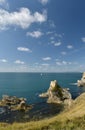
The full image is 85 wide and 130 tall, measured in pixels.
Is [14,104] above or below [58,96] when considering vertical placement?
below

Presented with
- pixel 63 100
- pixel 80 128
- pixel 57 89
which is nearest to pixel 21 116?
pixel 63 100

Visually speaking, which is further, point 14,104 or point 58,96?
point 58,96

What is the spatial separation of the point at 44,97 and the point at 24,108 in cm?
3040

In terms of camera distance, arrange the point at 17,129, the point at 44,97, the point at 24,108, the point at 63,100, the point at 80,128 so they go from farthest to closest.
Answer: the point at 44,97
the point at 63,100
the point at 24,108
the point at 17,129
the point at 80,128

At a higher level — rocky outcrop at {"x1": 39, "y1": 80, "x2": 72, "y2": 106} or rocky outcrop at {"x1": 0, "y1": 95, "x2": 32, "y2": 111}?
rocky outcrop at {"x1": 39, "y1": 80, "x2": 72, "y2": 106}

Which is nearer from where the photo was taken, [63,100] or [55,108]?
[55,108]

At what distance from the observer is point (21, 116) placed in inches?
2623

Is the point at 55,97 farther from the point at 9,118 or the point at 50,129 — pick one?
the point at 50,129

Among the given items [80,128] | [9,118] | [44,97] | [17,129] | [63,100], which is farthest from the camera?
[44,97]

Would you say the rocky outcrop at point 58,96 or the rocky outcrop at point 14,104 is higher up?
the rocky outcrop at point 58,96

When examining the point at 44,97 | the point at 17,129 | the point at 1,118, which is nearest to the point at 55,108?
the point at 1,118

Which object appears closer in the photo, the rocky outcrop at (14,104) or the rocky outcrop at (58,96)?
the rocky outcrop at (14,104)

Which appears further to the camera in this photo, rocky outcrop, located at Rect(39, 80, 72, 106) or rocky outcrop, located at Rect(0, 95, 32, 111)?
rocky outcrop, located at Rect(39, 80, 72, 106)

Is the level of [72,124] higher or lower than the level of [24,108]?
higher
